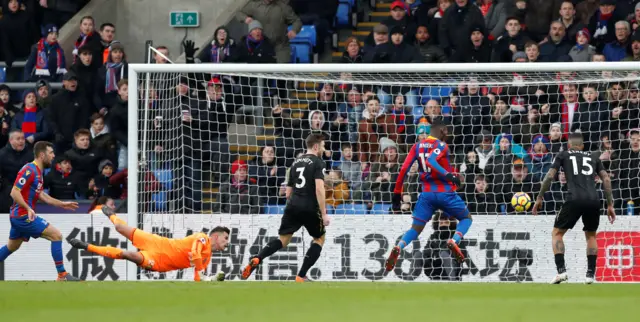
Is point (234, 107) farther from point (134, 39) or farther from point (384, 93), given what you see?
point (134, 39)

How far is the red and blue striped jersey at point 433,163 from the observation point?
1328 cm

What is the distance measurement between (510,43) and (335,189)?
10.9 feet

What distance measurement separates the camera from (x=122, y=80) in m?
17.0

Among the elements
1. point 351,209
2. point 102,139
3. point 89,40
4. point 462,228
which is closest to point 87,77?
point 89,40

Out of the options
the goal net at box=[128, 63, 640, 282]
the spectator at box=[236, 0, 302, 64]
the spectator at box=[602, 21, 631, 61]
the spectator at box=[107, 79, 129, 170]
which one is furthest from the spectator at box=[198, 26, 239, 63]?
the spectator at box=[602, 21, 631, 61]

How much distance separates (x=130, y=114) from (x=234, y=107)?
2235 millimetres

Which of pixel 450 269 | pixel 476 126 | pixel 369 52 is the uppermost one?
pixel 369 52

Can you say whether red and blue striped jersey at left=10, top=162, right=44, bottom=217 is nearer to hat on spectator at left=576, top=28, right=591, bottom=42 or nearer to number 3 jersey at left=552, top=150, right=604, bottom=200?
number 3 jersey at left=552, top=150, right=604, bottom=200

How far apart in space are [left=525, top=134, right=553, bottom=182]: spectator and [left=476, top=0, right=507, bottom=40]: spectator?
9.39ft

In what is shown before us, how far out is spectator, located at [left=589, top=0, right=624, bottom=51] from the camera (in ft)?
53.7

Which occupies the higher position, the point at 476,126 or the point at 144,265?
the point at 476,126

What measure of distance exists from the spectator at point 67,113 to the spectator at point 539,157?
669 cm

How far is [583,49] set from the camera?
15906mm

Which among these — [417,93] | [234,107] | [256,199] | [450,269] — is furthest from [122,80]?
[450,269]
